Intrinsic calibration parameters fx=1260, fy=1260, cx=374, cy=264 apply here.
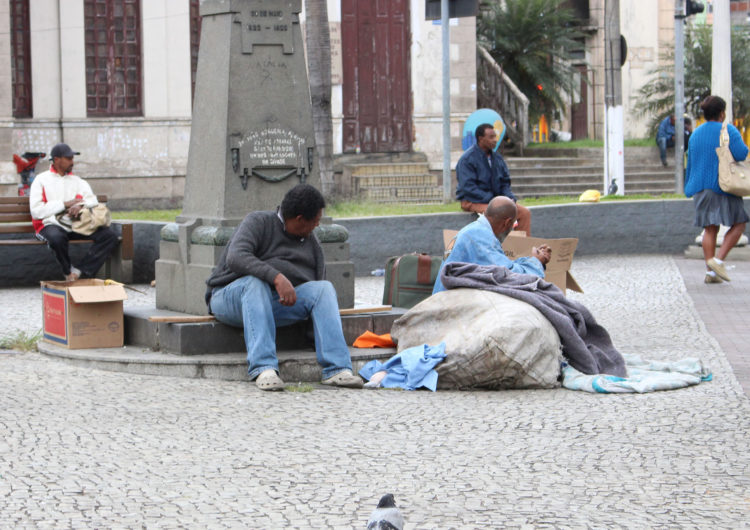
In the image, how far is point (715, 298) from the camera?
1145cm

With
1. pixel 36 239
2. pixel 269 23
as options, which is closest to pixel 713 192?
pixel 269 23

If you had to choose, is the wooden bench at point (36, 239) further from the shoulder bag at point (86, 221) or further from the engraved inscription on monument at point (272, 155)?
the engraved inscription on monument at point (272, 155)

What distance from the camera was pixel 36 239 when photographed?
12.5 m

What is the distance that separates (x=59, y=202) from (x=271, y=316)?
538 cm

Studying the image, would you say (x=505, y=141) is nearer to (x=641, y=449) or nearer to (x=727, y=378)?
(x=727, y=378)

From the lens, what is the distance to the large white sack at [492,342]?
7.03 meters

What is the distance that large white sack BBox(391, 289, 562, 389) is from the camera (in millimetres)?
7027

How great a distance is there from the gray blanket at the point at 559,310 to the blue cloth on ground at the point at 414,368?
53cm

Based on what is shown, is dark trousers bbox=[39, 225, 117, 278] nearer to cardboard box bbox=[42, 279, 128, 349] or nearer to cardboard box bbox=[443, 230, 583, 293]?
cardboard box bbox=[42, 279, 128, 349]

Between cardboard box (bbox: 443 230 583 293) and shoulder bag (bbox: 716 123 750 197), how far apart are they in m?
3.29

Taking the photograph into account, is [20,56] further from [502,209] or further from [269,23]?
[502,209]

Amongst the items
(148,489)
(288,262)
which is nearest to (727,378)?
(288,262)

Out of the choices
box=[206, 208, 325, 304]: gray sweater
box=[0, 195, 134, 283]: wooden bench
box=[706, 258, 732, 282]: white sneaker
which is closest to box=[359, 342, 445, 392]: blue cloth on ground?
box=[206, 208, 325, 304]: gray sweater

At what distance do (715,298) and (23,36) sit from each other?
12.9 m
